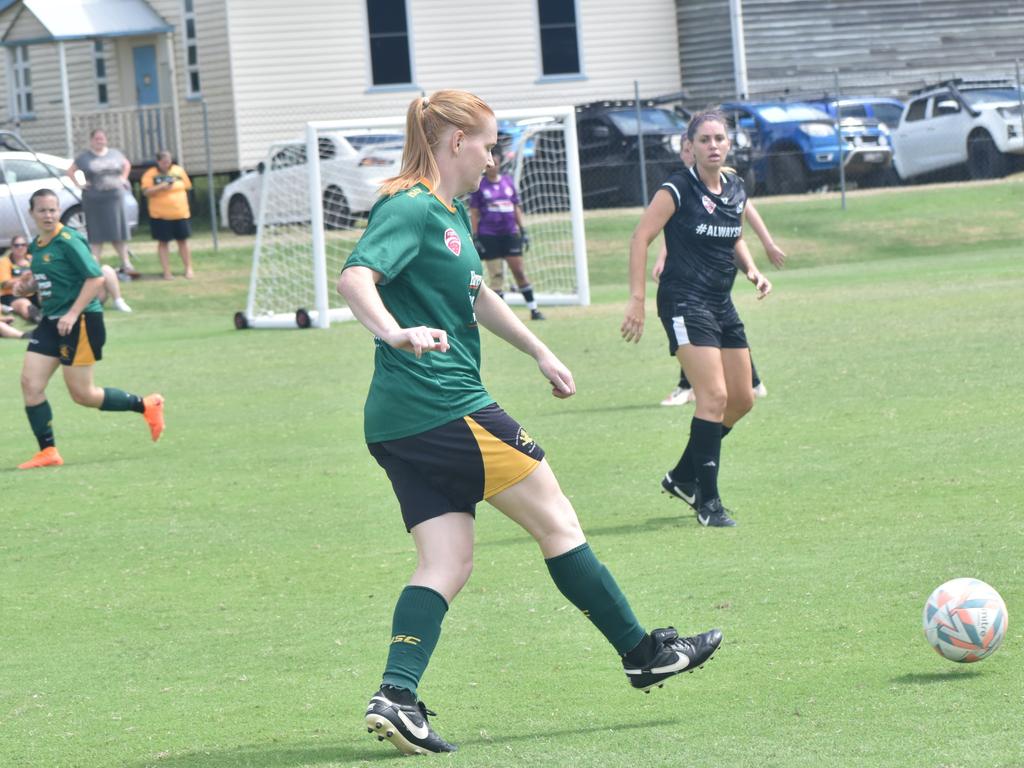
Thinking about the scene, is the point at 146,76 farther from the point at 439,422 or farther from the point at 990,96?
the point at 439,422

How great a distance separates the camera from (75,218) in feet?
94.9

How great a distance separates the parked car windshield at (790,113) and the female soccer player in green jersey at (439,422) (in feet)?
91.7

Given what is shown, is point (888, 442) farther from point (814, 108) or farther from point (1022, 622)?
point (814, 108)

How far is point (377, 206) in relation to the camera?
514 centimetres

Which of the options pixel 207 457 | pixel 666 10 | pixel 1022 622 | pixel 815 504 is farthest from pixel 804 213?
pixel 1022 622

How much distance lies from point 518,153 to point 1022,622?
20.2 metres

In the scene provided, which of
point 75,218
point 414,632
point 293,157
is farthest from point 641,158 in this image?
point 414,632

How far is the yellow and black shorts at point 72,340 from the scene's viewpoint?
12.1 metres

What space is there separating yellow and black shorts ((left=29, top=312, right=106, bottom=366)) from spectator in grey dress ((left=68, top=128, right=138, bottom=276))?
1477cm

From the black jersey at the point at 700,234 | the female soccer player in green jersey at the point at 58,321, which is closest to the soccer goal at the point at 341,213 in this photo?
the female soccer player in green jersey at the point at 58,321

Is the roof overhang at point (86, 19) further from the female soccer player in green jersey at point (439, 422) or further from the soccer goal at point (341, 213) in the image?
the female soccer player in green jersey at point (439, 422)

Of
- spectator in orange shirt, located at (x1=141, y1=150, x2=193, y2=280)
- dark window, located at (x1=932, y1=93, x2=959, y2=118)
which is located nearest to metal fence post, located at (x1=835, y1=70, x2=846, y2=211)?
dark window, located at (x1=932, y1=93, x2=959, y2=118)

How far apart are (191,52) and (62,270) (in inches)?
1034

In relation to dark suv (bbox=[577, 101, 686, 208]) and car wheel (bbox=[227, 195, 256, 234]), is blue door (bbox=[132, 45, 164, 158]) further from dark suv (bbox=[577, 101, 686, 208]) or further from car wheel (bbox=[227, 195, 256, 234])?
dark suv (bbox=[577, 101, 686, 208])
